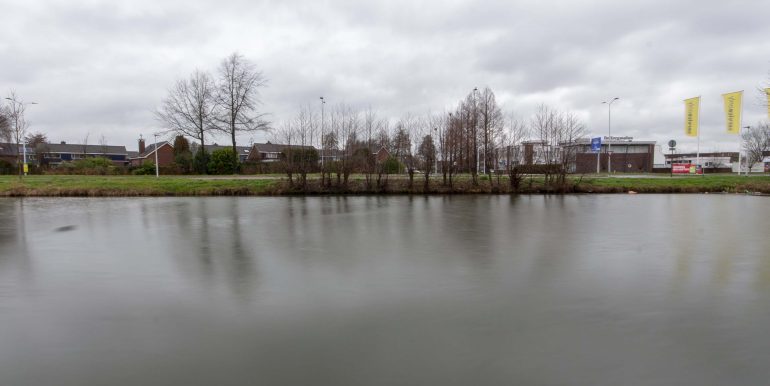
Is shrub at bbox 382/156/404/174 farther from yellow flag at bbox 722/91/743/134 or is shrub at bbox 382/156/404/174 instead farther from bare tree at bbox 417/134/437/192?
yellow flag at bbox 722/91/743/134

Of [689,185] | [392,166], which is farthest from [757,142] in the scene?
[392,166]

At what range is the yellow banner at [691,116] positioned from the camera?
38188 millimetres

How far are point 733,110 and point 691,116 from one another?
3.16 meters

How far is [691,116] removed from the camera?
127 feet

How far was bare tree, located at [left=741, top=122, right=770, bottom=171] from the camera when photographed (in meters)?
64.0

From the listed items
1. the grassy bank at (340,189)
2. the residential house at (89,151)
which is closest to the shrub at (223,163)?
the grassy bank at (340,189)

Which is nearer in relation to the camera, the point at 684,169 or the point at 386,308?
the point at 386,308

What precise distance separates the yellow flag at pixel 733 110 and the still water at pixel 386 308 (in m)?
31.0

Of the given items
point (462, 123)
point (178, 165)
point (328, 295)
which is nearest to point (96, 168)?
point (178, 165)

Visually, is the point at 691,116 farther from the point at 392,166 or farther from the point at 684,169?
the point at 392,166

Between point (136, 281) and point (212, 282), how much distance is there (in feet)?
4.04

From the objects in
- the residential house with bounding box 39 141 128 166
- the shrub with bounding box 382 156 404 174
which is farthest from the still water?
the residential house with bounding box 39 141 128 166

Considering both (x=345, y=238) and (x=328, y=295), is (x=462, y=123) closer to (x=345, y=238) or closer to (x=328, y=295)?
(x=345, y=238)

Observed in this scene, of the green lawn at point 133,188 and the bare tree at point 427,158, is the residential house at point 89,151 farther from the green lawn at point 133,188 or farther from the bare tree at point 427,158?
the bare tree at point 427,158
